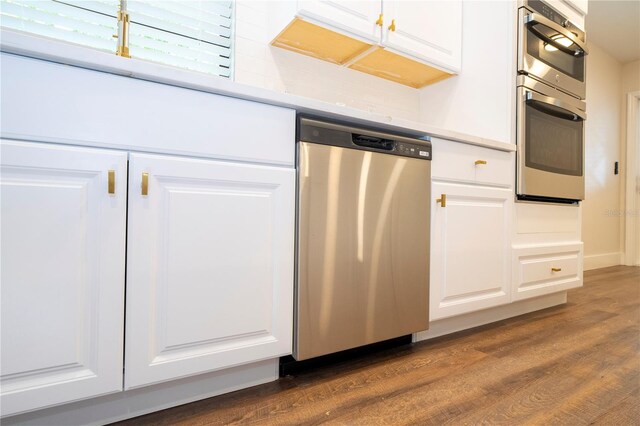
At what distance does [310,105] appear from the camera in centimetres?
105

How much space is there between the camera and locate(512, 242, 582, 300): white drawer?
5.55 ft

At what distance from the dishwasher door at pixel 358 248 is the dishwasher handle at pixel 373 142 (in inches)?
1.6

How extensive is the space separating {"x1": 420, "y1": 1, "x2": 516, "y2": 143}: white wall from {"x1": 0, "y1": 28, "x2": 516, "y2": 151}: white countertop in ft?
2.62

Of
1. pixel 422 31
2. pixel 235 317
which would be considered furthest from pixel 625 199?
pixel 235 317

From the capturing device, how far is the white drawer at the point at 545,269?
66.6 inches

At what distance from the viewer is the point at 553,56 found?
1897 millimetres

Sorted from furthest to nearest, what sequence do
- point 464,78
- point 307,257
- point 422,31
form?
point 464,78
point 422,31
point 307,257

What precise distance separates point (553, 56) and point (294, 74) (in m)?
1.49

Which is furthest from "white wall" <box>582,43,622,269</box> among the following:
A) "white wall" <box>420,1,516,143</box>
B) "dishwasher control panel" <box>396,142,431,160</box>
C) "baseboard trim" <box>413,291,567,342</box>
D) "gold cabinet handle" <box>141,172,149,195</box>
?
"gold cabinet handle" <box>141,172,149,195</box>

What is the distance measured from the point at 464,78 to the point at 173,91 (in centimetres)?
169

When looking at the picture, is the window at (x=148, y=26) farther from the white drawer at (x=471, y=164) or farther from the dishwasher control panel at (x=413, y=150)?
the white drawer at (x=471, y=164)

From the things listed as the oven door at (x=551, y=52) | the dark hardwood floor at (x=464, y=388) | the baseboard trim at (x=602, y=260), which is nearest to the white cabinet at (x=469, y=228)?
the dark hardwood floor at (x=464, y=388)

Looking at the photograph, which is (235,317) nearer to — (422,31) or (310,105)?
(310,105)

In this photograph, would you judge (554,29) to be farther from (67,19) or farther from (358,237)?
(67,19)
